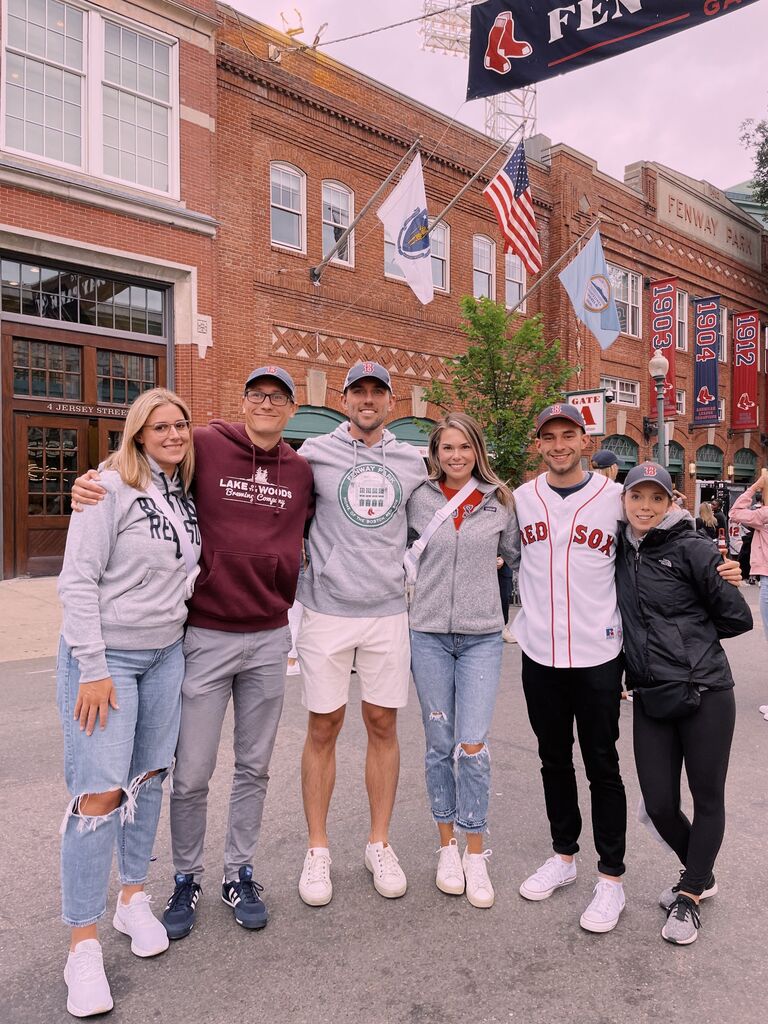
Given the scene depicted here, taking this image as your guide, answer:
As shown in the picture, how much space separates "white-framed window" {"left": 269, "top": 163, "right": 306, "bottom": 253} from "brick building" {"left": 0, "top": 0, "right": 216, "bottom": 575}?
154cm

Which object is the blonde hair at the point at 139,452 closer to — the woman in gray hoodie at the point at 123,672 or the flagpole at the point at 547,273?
the woman in gray hoodie at the point at 123,672

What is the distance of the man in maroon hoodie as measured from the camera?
9.48 ft

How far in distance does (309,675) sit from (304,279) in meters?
12.9

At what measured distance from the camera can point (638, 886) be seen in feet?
10.7

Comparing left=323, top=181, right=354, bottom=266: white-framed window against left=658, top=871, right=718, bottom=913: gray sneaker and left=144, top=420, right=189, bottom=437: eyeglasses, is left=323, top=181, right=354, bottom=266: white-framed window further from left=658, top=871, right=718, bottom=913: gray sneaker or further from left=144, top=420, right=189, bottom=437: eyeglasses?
left=658, top=871, right=718, bottom=913: gray sneaker

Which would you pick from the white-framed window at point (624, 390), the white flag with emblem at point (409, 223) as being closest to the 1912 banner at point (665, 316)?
the white-framed window at point (624, 390)

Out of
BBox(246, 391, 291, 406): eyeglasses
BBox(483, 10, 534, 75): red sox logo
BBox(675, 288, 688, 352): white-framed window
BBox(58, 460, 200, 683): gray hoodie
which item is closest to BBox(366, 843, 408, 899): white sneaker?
BBox(58, 460, 200, 683): gray hoodie

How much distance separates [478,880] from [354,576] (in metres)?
1.40

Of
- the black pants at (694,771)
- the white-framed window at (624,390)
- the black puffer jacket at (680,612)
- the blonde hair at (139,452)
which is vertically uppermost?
the white-framed window at (624,390)

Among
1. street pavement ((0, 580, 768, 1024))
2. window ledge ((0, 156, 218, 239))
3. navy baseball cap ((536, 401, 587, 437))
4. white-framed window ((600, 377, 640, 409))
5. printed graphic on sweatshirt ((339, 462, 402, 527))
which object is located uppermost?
window ledge ((0, 156, 218, 239))

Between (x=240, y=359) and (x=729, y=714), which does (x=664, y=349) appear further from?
(x=729, y=714)

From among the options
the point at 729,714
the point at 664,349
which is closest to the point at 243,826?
the point at 729,714

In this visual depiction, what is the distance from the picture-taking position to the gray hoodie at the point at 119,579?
2.50 m

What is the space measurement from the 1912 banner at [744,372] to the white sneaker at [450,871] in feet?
90.9
